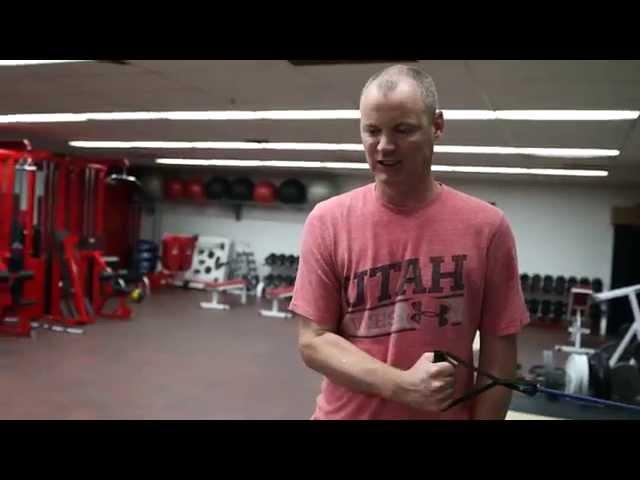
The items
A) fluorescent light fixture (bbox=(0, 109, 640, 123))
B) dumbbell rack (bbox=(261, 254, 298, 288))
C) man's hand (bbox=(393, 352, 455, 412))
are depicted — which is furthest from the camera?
dumbbell rack (bbox=(261, 254, 298, 288))

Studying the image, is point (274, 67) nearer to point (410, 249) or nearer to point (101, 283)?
point (410, 249)

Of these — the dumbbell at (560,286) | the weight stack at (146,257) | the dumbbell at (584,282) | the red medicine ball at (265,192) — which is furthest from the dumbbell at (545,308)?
the weight stack at (146,257)

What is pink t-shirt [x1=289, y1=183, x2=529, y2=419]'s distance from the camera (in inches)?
24.6

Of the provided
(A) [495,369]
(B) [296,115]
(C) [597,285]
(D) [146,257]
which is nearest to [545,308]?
(C) [597,285]

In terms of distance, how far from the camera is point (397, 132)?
0.59 meters

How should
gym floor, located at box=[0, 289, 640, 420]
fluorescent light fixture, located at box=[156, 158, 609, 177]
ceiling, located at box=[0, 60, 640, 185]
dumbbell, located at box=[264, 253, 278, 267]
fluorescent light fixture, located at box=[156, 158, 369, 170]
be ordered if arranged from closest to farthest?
ceiling, located at box=[0, 60, 640, 185]
gym floor, located at box=[0, 289, 640, 420]
fluorescent light fixture, located at box=[156, 158, 609, 177]
fluorescent light fixture, located at box=[156, 158, 369, 170]
dumbbell, located at box=[264, 253, 278, 267]

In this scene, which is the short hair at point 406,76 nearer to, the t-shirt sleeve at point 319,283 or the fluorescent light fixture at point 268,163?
the t-shirt sleeve at point 319,283

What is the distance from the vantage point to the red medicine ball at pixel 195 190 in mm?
8203

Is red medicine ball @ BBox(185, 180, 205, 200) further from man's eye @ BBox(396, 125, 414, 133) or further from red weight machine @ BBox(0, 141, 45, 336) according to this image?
man's eye @ BBox(396, 125, 414, 133)

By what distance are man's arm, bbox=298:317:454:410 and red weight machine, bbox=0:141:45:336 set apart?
4236mm

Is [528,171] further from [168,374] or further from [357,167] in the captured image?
[168,374]

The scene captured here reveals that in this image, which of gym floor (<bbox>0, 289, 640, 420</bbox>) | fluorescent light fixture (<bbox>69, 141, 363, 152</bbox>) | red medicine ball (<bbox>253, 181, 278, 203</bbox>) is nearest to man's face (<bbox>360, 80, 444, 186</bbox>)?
gym floor (<bbox>0, 289, 640, 420</bbox>)

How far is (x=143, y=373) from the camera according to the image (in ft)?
11.8
